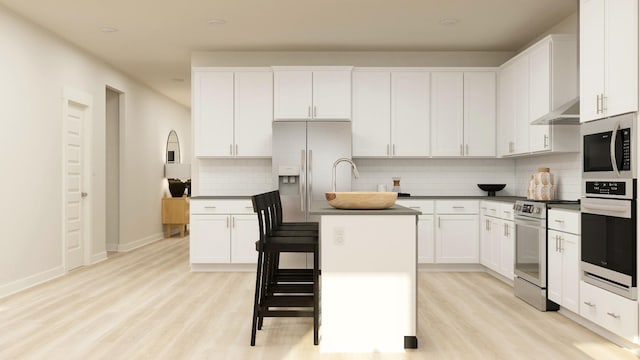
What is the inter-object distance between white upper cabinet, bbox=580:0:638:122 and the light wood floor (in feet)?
5.34

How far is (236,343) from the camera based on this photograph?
3.46m

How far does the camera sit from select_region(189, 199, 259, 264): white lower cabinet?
6.05 meters

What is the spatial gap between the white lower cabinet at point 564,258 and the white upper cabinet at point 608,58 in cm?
81

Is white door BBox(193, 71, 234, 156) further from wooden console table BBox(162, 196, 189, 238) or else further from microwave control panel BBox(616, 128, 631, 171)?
microwave control panel BBox(616, 128, 631, 171)

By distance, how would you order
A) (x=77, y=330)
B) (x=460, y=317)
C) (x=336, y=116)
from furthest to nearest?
1. (x=336, y=116)
2. (x=460, y=317)
3. (x=77, y=330)

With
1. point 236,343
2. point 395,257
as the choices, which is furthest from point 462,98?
point 236,343

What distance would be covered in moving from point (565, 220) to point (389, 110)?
282 cm

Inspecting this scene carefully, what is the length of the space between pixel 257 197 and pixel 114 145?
5.48 meters

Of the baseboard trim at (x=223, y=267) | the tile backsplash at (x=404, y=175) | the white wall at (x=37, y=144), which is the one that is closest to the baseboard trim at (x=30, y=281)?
the white wall at (x=37, y=144)

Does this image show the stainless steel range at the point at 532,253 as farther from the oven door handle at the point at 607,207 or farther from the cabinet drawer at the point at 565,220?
the oven door handle at the point at 607,207

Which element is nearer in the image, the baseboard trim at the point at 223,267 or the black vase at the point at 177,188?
the baseboard trim at the point at 223,267

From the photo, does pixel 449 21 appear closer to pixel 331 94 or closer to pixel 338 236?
pixel 331 94

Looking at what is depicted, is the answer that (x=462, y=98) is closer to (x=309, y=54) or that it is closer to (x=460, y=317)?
(x=309, y=54)

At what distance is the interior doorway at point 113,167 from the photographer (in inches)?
314
